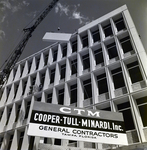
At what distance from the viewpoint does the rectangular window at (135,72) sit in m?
15.9

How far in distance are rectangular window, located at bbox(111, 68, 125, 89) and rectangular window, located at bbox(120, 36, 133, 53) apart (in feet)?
7.72

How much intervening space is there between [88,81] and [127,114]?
6.16 meters

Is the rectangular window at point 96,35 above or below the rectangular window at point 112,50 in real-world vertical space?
above

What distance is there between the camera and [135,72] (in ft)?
54.0

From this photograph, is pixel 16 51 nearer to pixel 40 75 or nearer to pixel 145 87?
pixel 40 75

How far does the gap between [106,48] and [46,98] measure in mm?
9253

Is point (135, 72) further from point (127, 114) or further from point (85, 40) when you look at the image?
point (85, 40)

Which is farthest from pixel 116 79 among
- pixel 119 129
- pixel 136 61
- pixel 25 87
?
pixel 25 87

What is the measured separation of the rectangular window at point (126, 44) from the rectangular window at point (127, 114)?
5.85 metres

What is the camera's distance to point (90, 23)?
78.2ft

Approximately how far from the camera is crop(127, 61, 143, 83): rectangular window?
15.9m

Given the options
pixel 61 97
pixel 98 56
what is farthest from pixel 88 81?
pixel 61 97

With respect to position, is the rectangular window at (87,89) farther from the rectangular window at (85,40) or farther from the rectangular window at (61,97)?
the rectangular window at (85,40)

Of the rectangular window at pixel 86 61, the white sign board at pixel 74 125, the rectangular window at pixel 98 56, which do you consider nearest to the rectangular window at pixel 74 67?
the rectangular window at pixel 86 61
